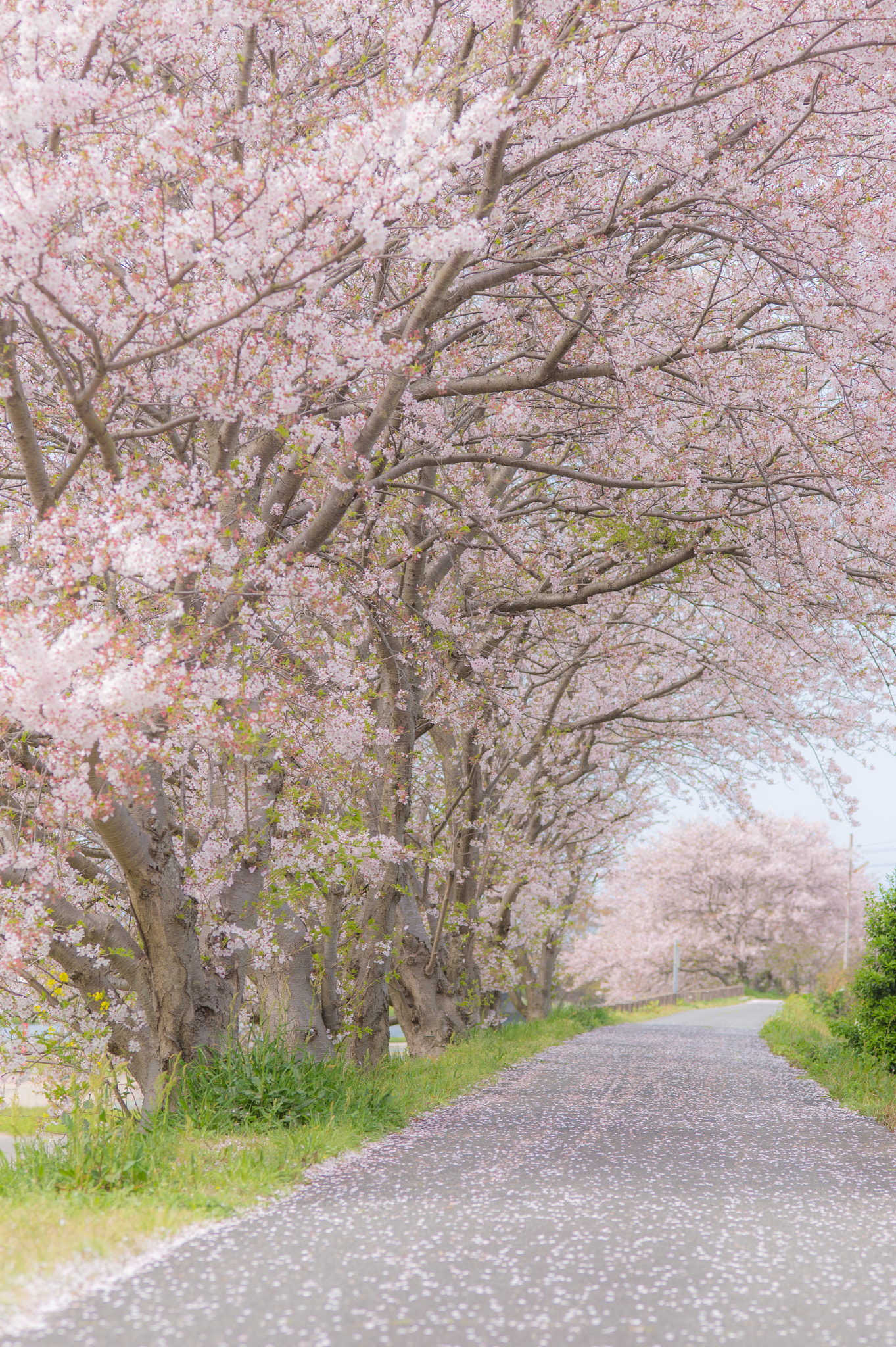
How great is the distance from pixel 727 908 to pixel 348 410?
43.2 m

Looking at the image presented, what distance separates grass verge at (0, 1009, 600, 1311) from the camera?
Answer: 4.36 metres

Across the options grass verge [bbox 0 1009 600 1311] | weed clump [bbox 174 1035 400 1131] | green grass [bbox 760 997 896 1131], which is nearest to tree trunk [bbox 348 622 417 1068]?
grass verge [bbox 0 1009 600 1311]

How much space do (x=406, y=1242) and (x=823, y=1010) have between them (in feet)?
65.7

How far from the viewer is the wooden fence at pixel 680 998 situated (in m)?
34.4

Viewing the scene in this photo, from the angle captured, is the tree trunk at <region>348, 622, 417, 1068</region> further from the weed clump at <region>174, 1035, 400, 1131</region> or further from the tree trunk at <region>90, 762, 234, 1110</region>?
the tree trunk at <region>90, 762, 234, 1110</region>

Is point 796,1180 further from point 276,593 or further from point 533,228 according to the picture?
point 533,228

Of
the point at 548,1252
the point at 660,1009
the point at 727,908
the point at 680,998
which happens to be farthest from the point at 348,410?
the point at 727,908

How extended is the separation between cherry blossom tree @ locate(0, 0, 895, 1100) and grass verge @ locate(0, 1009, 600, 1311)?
1.27 meters

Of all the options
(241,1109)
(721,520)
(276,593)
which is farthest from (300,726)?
(721,520)

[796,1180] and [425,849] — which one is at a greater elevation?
[425,849]

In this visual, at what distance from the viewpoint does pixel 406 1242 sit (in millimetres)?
4691

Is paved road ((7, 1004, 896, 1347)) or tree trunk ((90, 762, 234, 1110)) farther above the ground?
tree trunk ((90, 762, 234, 1110))

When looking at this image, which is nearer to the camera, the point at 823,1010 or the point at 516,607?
the point at 516,607

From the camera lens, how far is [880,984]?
485 inches
